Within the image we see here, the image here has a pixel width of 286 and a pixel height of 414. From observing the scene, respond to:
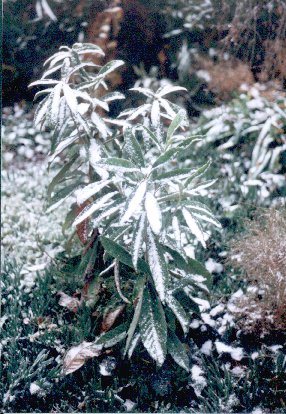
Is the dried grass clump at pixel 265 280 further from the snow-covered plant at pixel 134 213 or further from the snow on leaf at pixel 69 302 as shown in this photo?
the snow on leaf at pixel 69 302

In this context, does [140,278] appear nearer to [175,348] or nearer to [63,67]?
[175,348]

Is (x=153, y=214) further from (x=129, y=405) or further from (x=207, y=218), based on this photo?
(x=129, y=405)

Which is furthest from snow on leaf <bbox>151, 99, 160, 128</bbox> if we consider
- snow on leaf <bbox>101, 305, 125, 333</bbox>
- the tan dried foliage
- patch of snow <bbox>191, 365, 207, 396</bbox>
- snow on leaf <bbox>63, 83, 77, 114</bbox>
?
the tan dried foliage

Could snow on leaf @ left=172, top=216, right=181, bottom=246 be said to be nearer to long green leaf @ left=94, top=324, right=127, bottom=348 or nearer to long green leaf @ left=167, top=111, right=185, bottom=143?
long green leaf @ left=167, top=111, right=185, bottom=143

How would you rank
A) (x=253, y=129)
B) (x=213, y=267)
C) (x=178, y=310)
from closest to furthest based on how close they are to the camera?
(x=178, y=310), (x=213, y=267), (x=253, y=129)

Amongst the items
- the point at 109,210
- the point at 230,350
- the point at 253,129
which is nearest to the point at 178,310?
the point at 230,350

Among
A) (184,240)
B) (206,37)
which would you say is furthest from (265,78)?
Answer: (184,240)
